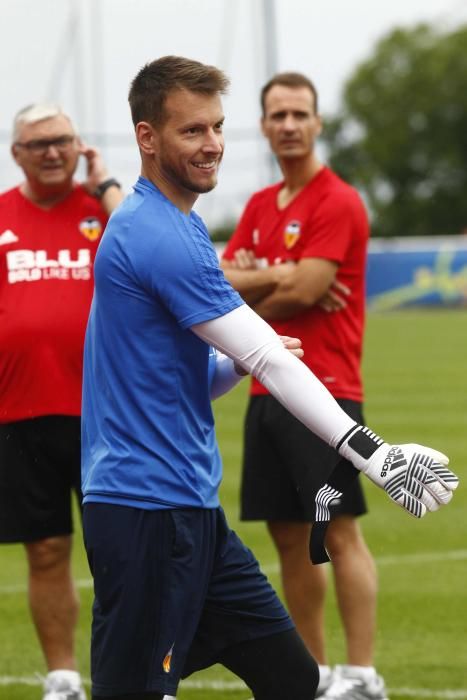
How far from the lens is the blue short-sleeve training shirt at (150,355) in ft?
12.7

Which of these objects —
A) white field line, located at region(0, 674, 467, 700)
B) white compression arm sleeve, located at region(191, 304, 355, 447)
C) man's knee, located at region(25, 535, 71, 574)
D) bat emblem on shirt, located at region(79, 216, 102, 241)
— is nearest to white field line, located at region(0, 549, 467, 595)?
white field line, located at region(0, 674, 467, 700)

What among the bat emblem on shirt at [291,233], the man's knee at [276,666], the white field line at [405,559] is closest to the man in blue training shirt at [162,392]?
the man's knee at [276,666]

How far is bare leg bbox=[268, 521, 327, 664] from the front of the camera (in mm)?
6281

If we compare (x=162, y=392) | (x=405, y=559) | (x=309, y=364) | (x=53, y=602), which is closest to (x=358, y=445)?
(x=162, y=392)

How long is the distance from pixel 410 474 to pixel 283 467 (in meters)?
2.59

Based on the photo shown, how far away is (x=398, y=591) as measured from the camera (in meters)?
8.28

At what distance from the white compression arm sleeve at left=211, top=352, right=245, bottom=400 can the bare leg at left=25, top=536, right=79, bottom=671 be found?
1977 mm

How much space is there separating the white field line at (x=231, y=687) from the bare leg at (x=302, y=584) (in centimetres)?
37

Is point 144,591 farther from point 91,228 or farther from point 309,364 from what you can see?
point 91,228

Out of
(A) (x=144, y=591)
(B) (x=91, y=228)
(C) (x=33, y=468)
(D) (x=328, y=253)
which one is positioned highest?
(B) (x=91, y=228)

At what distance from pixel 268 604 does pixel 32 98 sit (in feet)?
105

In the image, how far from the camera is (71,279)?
19.7 ft

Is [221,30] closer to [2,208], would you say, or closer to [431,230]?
[2,208]

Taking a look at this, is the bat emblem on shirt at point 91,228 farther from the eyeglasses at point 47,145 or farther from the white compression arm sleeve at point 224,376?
the white compression arm sleeve at point 224,376
